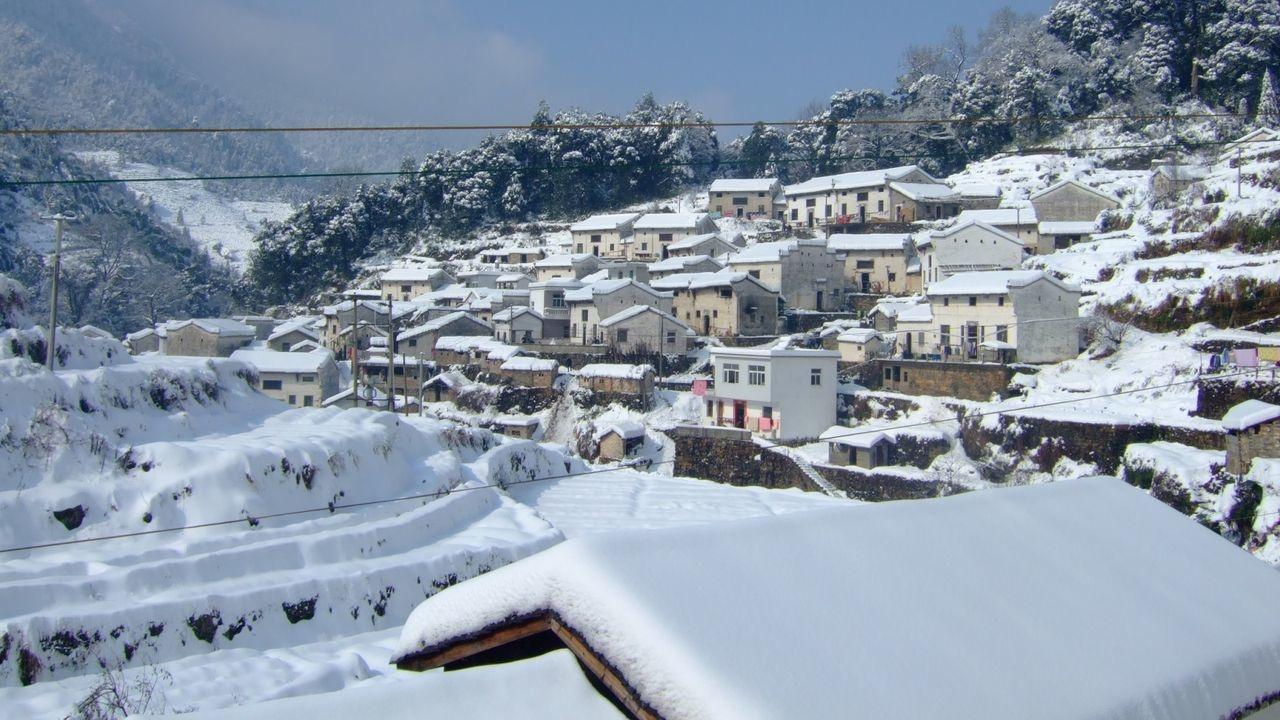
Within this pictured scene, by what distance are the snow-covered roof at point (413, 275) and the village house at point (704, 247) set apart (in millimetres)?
12727

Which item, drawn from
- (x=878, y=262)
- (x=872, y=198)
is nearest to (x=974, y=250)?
(x=878, y=262)

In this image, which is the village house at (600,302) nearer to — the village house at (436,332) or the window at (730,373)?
the village house at (436,332)

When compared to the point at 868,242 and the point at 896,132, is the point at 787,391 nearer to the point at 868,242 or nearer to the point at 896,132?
the point at 868,242

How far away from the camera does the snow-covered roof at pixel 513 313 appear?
115 feet

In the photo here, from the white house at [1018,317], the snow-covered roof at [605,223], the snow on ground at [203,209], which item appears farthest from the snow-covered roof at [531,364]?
the snow on ground at [203,209]

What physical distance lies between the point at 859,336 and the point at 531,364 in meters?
11.4

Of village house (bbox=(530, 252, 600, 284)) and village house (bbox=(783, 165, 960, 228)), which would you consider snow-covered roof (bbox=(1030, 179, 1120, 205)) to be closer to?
village house (bbox=(783, 165, 960, 228))

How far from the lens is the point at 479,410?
3091cm

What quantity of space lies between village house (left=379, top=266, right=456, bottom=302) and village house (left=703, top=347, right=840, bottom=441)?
23.7m

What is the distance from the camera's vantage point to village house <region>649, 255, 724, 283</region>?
128 feet

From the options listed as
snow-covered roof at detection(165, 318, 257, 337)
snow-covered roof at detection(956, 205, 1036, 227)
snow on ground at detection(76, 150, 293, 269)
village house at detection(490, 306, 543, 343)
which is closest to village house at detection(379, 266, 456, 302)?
snow-covered roof at detection(165, 318, 257, 337)

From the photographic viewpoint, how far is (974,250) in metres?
32.8

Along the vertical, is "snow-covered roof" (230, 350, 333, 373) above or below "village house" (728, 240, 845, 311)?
below

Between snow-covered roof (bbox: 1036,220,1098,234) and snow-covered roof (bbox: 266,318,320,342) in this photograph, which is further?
snow-covered roof (bbox: 266,318,320,342)
